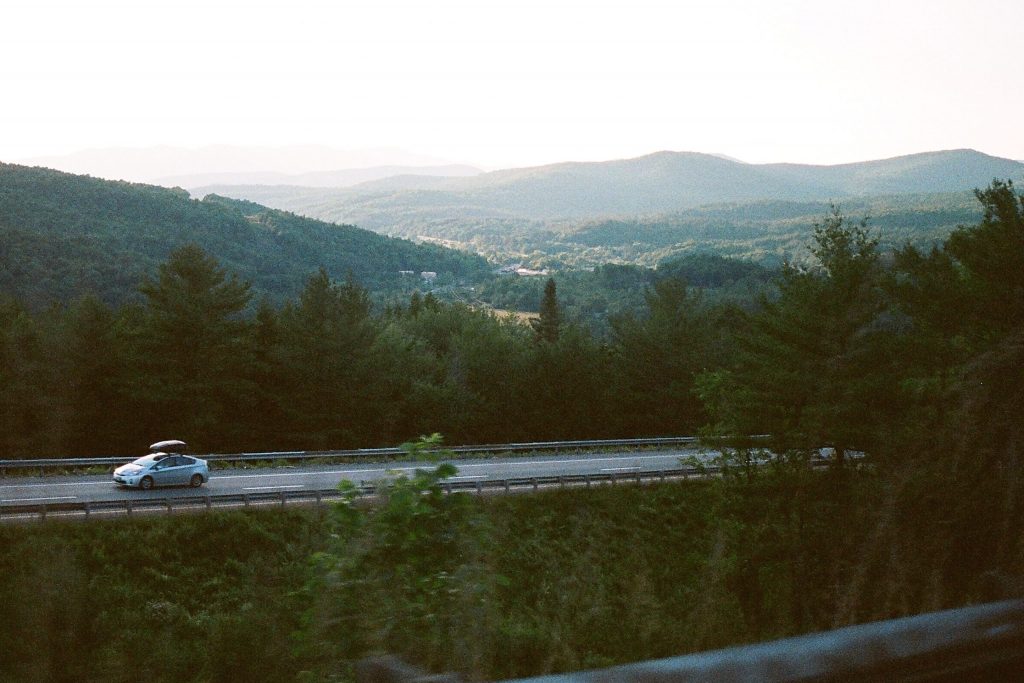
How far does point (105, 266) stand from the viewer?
71.2 metres

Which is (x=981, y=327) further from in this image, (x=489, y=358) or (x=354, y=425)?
(x=489, y=358)

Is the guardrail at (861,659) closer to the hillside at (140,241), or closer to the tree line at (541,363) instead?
the tree line at (541,363)

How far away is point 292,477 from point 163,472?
3632mm

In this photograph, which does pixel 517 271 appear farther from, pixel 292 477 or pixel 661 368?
pixel 292 477

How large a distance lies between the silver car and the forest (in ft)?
8.22

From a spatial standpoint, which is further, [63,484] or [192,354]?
[192,354]

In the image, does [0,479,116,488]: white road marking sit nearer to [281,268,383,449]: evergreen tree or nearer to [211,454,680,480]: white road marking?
[211,454,680,480]: white road marking

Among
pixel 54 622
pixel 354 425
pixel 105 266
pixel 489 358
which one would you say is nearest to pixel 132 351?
pixel 354 425

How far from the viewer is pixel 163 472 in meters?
21.9

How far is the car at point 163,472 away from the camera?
2164 cm

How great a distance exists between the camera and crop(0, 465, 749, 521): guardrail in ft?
56.6

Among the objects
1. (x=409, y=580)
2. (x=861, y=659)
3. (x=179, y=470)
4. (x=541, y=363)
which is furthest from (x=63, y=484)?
(x=541, y=363)

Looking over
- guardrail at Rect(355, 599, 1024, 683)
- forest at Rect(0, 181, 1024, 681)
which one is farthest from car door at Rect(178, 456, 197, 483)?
guardrail at Rect(355, 599, 1024, 683)

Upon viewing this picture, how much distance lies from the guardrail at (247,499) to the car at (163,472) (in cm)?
97
